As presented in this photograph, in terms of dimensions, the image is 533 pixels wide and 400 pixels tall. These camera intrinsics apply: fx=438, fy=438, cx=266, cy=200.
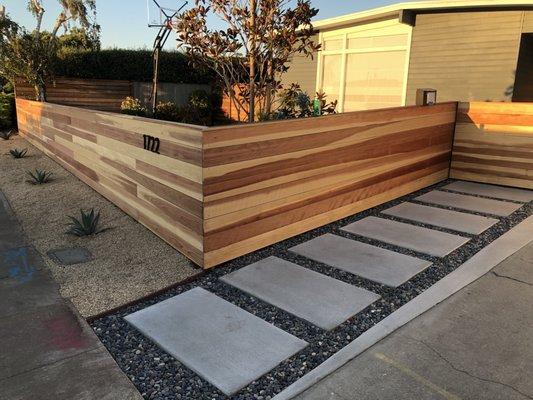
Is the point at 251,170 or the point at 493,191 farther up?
the point at 251,170

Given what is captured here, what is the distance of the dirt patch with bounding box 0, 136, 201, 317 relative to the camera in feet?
11.1

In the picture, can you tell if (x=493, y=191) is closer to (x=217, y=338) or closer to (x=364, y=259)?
(x=364, y=259)

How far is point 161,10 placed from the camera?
709cm

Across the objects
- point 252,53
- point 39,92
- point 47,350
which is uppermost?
point 252,53

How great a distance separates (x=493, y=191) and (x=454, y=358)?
444 cm

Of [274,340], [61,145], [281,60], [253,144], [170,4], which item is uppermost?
[170,4]

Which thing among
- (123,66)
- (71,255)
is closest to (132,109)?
(123,66)

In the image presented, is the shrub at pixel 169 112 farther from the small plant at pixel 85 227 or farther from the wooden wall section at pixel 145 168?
the small plant at pixel 85 227

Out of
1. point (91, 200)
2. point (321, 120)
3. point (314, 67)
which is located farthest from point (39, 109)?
point (314, 67)

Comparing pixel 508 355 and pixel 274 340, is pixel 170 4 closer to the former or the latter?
pixel 274 340

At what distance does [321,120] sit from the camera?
445cm

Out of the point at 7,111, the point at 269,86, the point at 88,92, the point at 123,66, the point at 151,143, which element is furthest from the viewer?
the point at 123,66

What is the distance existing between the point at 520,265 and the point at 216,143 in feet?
9.08

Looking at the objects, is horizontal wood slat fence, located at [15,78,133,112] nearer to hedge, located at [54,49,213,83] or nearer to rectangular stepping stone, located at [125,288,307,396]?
hedge, located at [54,49,213,83]
